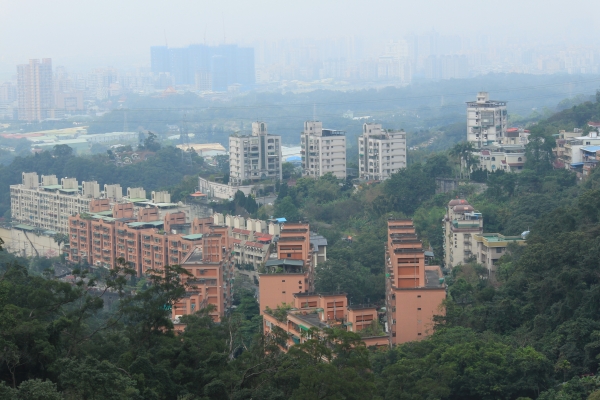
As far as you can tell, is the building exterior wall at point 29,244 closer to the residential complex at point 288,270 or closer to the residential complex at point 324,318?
the residential complex at point 288,270

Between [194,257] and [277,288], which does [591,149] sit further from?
[277,288]

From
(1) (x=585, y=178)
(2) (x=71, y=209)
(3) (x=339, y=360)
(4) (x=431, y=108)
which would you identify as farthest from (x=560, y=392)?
(4) (x=431, y=108)

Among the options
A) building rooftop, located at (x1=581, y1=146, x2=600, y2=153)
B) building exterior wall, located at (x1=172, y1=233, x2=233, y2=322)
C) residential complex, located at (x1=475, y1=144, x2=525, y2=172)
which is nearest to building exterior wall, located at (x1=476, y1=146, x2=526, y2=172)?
residential complex, located at (x1=475, y1=144, x2=525, y2=172)

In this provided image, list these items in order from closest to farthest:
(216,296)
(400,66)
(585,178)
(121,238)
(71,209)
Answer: (216,296) → (585,178) → (121,238) → (71,209) → (400,66)

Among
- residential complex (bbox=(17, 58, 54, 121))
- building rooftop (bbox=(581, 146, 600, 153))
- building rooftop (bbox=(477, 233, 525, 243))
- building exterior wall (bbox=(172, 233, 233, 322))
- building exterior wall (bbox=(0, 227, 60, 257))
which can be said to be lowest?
building exterior wall (bbox=(0, 227, 60, 257))

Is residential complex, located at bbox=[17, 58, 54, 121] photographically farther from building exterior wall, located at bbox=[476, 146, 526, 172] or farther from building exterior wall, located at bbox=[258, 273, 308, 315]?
building exterior wall, located at bbox=[258, 273, 308, 315]

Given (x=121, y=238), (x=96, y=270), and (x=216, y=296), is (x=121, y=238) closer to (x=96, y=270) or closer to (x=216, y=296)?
(x=96, y=270)
